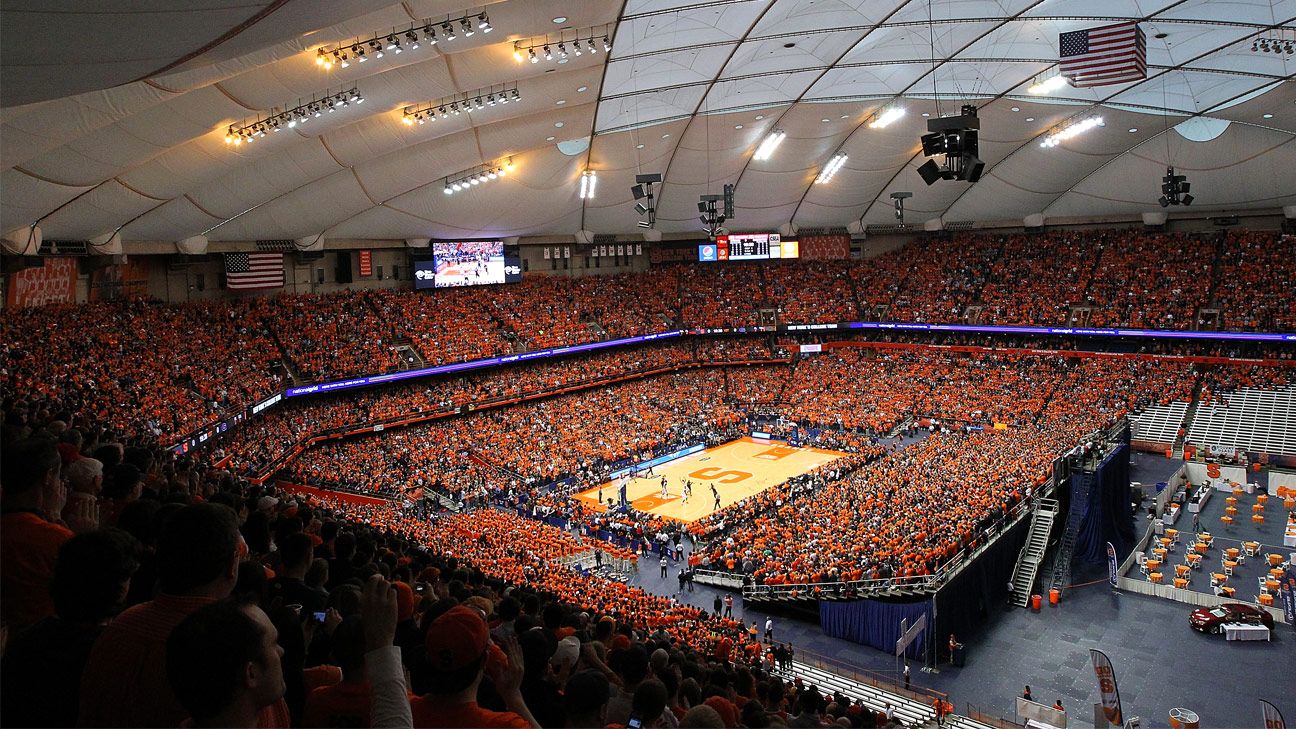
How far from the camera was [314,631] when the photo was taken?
4.93 metres

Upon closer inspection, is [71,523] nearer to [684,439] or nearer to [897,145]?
[684,439]

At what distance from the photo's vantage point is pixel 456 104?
1122 inches

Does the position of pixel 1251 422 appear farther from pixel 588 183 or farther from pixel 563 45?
pixel 563 45

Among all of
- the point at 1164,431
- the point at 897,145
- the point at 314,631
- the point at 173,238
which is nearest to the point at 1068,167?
the point at 897,145

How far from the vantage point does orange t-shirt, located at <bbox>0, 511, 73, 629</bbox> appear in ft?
12.9

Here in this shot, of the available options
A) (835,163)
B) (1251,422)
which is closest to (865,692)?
(1251,422)

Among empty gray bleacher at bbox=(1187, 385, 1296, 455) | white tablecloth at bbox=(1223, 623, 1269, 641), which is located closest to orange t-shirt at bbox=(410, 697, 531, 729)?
white tablecloth at bbox=(1223, 623, 1269, 641)

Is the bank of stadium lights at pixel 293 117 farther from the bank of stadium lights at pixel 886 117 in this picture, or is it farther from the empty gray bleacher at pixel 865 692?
the bank of stadium lights at pixel 886 117

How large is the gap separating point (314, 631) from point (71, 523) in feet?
6.41

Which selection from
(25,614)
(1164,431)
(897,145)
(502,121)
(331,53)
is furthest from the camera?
(897,145)

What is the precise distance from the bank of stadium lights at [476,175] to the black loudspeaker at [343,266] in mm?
10381

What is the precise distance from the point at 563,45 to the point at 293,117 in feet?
27.3

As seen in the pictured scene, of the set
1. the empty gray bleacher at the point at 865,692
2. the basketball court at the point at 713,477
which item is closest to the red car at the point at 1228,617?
the empty gray bleacher at the point at 865,692

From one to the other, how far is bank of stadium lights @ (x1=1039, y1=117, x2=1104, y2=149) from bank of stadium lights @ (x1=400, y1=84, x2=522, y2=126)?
29360mm
